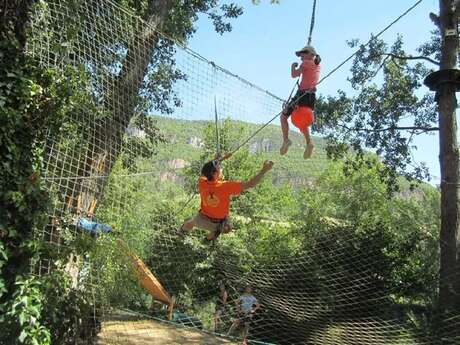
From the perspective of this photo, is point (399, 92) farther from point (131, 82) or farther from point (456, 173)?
point (131, 82)

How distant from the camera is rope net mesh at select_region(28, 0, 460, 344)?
367cm

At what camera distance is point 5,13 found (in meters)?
3.19

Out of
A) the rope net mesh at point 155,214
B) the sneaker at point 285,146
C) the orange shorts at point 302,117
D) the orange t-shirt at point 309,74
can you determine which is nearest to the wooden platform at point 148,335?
the rope net mesh at point 155,214

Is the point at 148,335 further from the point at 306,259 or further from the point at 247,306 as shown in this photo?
the point at 306,259

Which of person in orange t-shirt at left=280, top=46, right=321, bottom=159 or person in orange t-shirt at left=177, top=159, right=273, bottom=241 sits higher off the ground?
person in orange t-shirt at left=280, top=46, right=321, bottom=159

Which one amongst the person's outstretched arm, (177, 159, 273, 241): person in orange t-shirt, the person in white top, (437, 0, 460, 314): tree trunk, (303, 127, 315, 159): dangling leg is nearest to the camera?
the person's outstretched arm

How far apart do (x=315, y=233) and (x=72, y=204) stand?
343 centimetres

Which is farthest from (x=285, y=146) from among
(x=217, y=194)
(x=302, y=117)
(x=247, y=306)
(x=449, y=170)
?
(x=449, y=170)

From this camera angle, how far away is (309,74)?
3387 mm

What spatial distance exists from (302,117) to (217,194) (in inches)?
29.3

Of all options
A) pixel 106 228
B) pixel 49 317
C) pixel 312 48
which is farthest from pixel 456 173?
pixel 49 317

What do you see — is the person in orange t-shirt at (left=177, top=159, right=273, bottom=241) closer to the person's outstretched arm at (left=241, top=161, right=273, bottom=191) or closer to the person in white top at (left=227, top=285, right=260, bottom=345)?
the person's outstretched arm at (left=241, top=161, right=273, bottom=191)

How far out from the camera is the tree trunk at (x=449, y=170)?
5930mm

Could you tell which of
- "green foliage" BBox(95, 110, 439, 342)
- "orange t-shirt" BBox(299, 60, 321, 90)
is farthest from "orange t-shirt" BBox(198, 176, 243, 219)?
"green foliage" BBox(95, 110, 439, 342)
